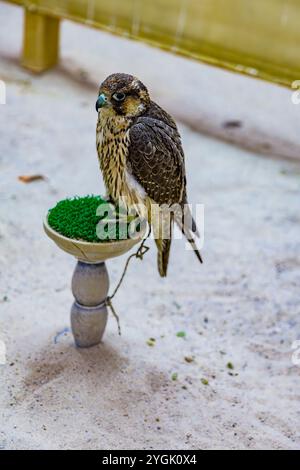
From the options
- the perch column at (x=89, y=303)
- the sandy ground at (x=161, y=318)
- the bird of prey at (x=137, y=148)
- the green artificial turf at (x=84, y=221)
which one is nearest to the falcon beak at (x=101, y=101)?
the bird of prey at (x=137, y=148)

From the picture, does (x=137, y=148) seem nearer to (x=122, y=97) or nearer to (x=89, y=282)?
(x=122, y=97)

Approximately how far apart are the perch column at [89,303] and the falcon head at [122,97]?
489 millimetres

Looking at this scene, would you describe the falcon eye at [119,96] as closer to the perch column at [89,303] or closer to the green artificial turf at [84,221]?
the green artificial turf at [84,221]

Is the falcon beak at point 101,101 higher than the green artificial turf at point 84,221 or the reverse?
higher

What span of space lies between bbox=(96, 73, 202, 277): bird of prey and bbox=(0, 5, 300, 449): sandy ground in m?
0.54

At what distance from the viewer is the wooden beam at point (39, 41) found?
4176 mm

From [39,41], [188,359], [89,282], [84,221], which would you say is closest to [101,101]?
[84,221]

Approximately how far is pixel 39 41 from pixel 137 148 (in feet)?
8.65

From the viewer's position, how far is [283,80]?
3.54m

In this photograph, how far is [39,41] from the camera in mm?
4211

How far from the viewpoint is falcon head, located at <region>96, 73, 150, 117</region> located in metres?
1.69

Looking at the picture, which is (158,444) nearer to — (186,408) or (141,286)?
(186,408)

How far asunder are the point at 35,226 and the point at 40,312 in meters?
0.54
